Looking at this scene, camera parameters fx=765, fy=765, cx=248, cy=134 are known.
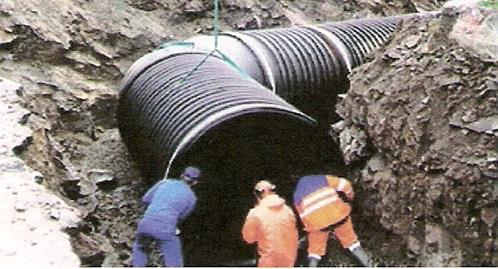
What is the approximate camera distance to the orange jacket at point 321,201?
5611 millimetres

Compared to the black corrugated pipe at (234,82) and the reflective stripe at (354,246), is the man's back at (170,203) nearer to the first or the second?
the black corrugated pipe at (234,82)

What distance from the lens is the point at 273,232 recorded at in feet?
17.3

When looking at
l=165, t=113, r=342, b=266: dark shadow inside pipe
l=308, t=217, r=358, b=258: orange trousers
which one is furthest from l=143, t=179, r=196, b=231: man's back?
l=308, t=217, r=358, b=258: orange trousers

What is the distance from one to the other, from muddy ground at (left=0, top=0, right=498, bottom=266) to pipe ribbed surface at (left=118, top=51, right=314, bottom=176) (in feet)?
1.94

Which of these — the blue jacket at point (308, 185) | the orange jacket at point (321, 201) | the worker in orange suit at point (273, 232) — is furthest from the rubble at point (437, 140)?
the worker in orange suit at point (273, 232)

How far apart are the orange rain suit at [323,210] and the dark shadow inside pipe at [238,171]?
0.44 m

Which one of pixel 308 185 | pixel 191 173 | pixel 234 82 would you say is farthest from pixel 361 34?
pixel 191 173

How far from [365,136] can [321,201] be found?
888mm

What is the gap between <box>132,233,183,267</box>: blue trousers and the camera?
5.48 m

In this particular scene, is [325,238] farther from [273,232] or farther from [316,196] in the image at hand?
[273,232]

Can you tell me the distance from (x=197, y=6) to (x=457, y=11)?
4.80 m

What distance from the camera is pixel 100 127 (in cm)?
829

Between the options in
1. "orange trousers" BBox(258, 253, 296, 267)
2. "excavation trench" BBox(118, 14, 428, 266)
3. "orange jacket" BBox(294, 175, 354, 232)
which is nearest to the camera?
"orange trousers" BBox(258, 253, 296, 267)

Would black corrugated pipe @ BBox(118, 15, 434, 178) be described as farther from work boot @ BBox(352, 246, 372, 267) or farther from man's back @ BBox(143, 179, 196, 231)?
work boot @ BBox(352, 246, 372, 267)
